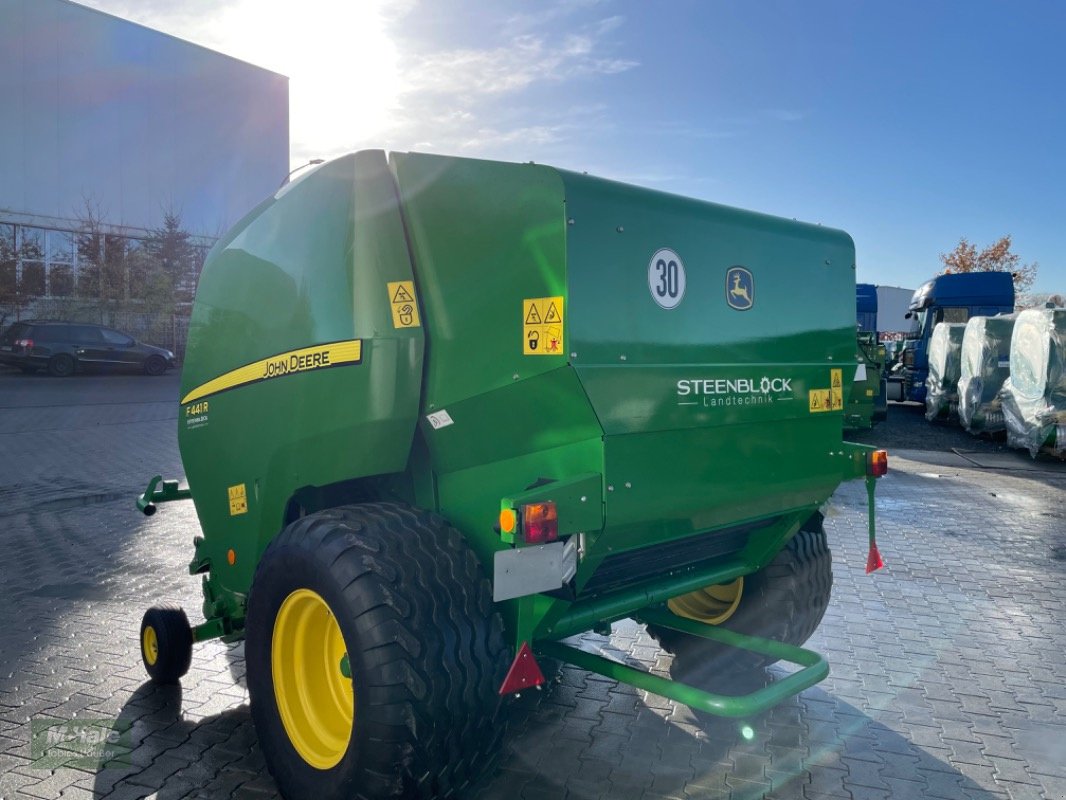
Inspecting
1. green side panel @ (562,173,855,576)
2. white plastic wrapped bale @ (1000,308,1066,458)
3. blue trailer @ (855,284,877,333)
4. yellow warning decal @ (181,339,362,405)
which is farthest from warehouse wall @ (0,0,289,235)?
green side panel @ (562,173,855,576)

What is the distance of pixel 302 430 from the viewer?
3588 mm

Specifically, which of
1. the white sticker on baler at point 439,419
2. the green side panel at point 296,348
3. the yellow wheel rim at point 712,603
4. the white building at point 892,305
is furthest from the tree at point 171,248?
the white building at point 892,305

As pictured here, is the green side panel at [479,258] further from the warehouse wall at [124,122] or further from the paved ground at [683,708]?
the warehouse wall at [124,122]

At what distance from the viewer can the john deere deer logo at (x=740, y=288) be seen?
342 centimetres

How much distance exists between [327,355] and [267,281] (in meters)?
0.66

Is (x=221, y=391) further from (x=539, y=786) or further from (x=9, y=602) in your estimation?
(x=9, y=602)

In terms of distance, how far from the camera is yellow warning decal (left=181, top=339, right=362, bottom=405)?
337 centimetres

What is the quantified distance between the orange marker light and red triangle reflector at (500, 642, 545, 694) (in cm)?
44

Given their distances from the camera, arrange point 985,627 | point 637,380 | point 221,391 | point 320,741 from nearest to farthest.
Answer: point 637,380
point 320,741
point 221,391
point 985,627

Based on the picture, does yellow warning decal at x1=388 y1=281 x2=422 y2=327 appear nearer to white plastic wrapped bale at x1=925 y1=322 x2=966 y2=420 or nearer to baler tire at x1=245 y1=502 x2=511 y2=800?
baler tire at x1=245 y1=502 x2=511 y2=800

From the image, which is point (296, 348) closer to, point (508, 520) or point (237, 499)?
point (237, 499)

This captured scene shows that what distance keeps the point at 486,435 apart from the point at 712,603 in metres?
1.91

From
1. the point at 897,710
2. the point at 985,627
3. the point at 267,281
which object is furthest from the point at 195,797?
the point at 985,627

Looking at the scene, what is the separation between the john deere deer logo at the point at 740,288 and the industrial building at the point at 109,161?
1268 inches
